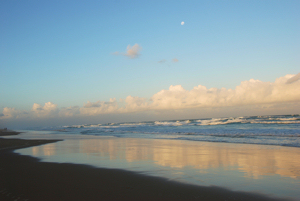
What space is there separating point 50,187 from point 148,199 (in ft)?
8.30

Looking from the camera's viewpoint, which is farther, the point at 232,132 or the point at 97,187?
the point at 232,132

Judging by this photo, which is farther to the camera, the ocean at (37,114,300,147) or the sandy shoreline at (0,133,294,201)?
the ocean at (37,114,300,147)

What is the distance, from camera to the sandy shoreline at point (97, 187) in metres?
4.48

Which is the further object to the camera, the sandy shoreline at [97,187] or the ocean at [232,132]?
the ocean at [232,132]

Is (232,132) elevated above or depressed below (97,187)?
below

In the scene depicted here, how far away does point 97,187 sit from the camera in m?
5.16

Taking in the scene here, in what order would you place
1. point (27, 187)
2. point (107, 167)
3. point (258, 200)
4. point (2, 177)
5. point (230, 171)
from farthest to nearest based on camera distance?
point (107, 167) < point (230, 171) < point (2, 177) < point (27, 187) < point (258, 200)

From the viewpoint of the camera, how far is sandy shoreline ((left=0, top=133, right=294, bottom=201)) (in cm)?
448

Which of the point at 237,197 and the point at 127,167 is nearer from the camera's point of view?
the point at 237,197

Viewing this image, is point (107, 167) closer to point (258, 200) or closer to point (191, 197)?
point (191, 197)

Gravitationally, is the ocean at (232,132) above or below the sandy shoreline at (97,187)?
below

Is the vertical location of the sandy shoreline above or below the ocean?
above

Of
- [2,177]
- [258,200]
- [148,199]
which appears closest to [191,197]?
[148,199]

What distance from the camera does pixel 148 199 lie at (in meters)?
4.36
